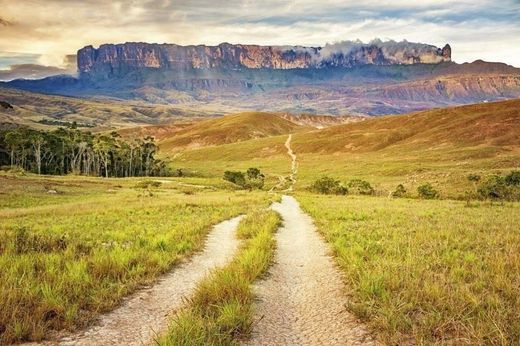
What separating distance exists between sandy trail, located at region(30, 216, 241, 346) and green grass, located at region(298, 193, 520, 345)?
4235mm

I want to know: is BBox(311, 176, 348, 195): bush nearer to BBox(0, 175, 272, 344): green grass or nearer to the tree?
BBox(0, 175, 272, 344): green grass

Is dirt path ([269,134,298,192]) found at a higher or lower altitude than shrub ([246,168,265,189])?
lower

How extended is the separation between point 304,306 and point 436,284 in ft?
10.2

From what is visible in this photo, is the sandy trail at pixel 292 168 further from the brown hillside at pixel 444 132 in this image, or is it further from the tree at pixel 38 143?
the tree at pixel 38 143

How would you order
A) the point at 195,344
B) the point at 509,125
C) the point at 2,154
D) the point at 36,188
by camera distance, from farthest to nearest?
1. the point at 509,125
2. the point at 2,154
3. the point at 36,188
4. the point at 195,344

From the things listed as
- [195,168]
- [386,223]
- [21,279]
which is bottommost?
[195,168]

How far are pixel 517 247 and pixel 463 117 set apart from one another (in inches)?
6879

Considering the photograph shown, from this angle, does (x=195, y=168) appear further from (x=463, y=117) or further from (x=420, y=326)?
(x=420, y=326)

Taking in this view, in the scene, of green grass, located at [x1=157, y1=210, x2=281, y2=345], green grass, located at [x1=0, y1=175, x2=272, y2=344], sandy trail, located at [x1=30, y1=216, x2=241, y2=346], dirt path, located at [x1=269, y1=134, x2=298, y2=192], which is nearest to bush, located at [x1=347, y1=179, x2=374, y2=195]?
dirt path, located at [x1=269, y1=134, x2=298, y2=192]

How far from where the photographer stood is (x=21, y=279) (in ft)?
34.6

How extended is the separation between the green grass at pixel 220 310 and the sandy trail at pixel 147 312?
0.57 m

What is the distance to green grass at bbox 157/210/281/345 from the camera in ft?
25.3

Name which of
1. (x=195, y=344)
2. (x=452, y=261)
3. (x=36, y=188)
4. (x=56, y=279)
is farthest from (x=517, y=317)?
(x=36, y=188)

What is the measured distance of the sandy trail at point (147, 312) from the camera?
8414 mm
